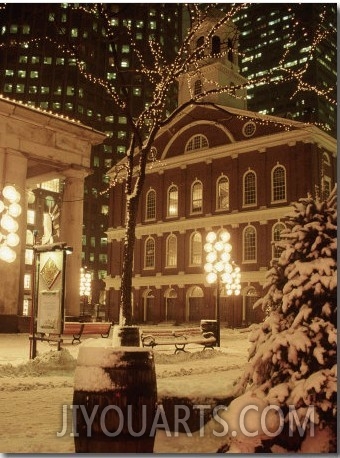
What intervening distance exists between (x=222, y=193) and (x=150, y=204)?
254 inches

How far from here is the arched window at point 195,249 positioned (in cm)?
3831

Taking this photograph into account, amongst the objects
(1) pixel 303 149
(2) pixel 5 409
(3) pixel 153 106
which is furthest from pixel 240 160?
(2) pixel 5 409

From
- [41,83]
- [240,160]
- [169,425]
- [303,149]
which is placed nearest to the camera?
[169,425]

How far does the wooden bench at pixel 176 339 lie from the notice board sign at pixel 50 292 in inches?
191

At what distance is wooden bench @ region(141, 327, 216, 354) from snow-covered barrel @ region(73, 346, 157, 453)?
1029 cm

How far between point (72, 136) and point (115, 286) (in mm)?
20535

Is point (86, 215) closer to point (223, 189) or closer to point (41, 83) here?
point (41, 83)

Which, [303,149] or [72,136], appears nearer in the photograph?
[72,136]

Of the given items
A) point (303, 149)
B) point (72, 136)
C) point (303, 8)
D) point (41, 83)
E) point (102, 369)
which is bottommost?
point (102, 369)

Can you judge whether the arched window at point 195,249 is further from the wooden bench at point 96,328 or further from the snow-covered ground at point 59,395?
the snow-covered ground at point 59,395

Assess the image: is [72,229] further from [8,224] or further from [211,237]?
[8,224]

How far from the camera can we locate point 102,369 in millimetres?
5141

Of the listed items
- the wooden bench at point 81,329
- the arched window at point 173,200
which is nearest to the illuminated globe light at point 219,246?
the wooden bench at point 81,329

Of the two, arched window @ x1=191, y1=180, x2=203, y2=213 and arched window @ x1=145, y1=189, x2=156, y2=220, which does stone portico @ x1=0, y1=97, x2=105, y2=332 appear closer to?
arched window @ x1=191, y1=180, x2=203, y2=213
